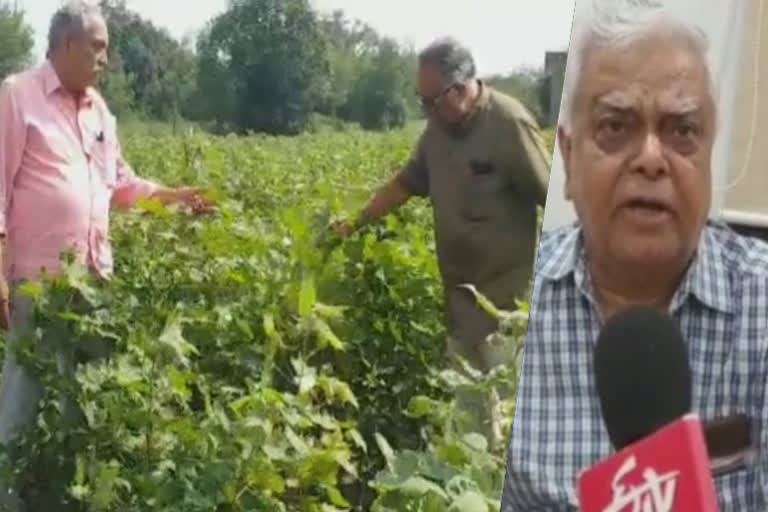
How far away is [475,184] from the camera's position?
1.53 m

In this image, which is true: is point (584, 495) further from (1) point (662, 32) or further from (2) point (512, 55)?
(2) point (512, 55)

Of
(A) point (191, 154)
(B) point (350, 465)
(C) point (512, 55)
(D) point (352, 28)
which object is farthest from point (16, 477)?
(C) point (512, 55)

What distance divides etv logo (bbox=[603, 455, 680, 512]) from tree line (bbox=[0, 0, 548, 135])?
0.63 metres

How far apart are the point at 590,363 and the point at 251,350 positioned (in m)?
1.06

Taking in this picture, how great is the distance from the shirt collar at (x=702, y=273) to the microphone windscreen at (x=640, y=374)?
4 centimetres

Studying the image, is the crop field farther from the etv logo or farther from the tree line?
the etv logo

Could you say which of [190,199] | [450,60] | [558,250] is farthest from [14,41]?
[558,250]

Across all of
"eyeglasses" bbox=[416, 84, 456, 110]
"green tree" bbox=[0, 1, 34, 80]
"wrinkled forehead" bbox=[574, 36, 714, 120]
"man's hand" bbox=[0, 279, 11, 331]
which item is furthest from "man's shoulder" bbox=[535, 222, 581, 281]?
"man's hand" bbox=[0, 279, 11, 331]

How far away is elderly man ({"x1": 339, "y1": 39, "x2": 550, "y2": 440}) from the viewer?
142 cm

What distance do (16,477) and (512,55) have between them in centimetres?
114

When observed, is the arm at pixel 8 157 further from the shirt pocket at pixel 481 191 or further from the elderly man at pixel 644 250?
the elderly man at pixel 644 250

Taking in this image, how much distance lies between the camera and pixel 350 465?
207 cm

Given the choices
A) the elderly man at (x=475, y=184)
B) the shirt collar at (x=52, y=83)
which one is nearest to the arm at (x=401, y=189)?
the elderly man at (x=475, y=184)

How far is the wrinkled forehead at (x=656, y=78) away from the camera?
1099 millimetres
